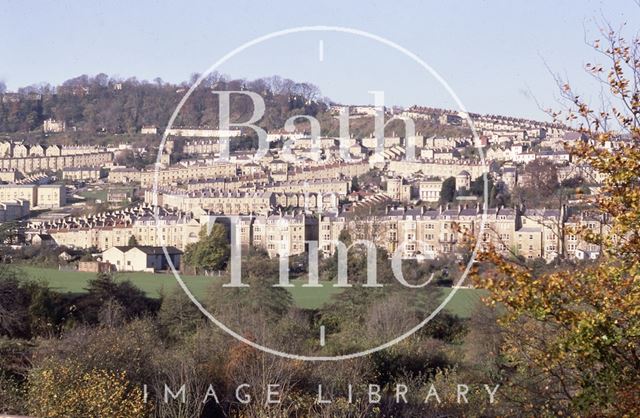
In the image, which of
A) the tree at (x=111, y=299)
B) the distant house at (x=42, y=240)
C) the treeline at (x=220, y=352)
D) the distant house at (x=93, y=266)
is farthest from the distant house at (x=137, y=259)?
the tree at (x=111, y=299)

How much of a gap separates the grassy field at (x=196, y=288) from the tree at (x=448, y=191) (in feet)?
34.9

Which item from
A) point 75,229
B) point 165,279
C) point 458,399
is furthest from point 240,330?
point 75,229

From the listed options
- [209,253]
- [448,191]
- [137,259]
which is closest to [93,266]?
[137,259]

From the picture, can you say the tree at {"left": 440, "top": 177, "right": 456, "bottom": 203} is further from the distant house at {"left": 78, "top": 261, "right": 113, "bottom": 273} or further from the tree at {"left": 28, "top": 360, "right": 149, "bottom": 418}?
the tree at {"left": 28, "top": 360, "right": 149, "bottom": 418}

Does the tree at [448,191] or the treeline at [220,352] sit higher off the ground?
the tree at [448,191]

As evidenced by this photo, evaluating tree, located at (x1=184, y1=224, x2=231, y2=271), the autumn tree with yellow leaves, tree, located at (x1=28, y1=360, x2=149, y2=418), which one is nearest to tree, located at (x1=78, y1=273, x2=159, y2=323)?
tree, located at (x1=184, y1=224, x2=231, y2=271)

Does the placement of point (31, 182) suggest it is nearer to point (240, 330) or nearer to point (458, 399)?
point (240, 330)

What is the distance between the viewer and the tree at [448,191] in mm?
24328

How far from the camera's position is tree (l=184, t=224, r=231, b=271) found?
51.8 feet

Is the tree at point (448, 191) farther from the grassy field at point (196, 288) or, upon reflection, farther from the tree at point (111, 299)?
the tree at point (111, 299)

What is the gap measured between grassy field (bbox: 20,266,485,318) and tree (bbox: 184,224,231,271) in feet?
2.50

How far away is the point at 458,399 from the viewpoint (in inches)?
240

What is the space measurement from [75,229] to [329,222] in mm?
5882

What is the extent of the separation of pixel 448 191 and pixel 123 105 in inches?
876
